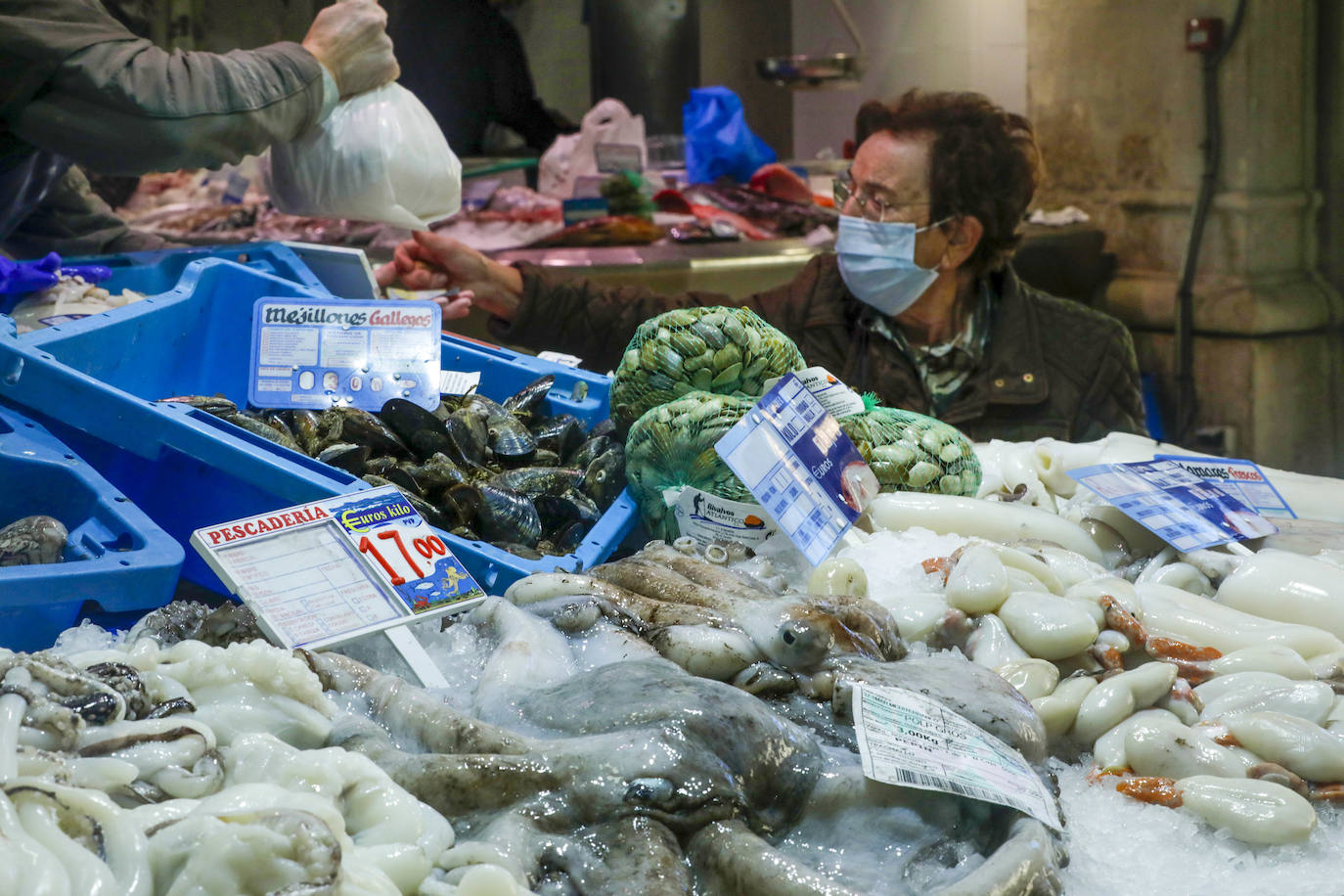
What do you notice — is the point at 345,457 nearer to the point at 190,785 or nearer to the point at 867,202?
the point at 190,785

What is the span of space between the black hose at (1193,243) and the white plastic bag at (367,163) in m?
4.74

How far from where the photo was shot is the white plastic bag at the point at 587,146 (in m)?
6.18

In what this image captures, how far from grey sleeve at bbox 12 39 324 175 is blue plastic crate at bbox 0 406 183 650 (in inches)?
40.2

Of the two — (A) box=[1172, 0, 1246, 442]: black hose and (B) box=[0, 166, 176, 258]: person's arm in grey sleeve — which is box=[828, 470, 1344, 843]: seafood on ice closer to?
(B) box=[0, 166, 176, 258]: person's arm in grey sleeve

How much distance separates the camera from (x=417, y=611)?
1583 mm

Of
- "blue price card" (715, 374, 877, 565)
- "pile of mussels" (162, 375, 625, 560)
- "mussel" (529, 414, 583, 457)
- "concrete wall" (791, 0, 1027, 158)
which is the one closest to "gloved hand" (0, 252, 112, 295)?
"pile of mussels" (162, 375, 625, 560)

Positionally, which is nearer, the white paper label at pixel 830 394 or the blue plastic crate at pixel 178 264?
the white paper label at pixel 830 394

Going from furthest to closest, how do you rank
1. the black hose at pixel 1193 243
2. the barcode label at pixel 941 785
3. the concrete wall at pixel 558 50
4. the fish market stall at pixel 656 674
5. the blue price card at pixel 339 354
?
the concrete wall at pixel 558 50
the black hose at pixel 1193 243
the blue price card at pixel 339 354
the barcode label at pixel 941 785
the fish market stall at pixel 656 674

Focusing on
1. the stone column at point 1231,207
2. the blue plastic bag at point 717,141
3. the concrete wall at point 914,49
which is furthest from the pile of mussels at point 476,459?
the concrete wall at point 914,49

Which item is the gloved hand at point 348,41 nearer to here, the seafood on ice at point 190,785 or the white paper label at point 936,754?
the seafood on ice at point 190,785

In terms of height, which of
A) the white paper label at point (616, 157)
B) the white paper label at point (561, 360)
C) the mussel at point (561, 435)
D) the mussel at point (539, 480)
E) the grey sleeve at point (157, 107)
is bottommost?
the mussel at point (539, 480)

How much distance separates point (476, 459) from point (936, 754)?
1.26m

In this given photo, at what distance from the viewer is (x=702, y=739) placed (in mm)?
1243

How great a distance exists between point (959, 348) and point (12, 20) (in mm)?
2658
